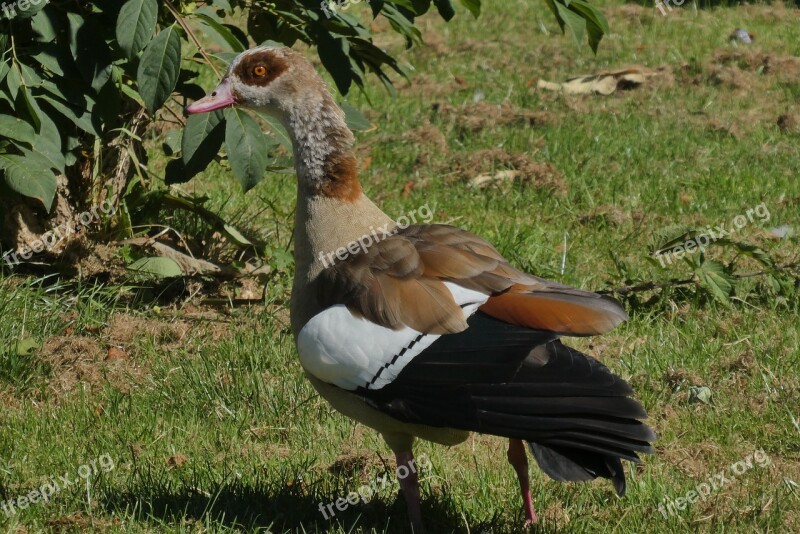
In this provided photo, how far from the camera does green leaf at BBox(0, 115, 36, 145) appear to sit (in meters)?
4.60

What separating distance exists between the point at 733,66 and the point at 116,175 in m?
5.79

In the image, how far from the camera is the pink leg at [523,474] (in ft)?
12.3

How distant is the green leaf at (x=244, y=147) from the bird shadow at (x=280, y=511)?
1.29 m

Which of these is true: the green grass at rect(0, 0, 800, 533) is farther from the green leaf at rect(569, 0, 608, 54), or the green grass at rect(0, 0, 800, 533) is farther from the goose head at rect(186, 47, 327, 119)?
the green leaf at rect(569, 0, 608, 54)

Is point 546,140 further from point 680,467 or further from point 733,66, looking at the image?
point 680,467


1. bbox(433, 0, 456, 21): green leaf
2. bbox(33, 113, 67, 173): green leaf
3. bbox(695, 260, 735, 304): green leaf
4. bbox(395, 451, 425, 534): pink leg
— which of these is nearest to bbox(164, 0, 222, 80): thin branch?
bbox(33, 113, 67, 173): green leaf

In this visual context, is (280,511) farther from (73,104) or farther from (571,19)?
(571,19)

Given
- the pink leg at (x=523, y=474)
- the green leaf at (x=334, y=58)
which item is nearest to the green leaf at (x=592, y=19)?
the green leaf at (x=334, y=58)

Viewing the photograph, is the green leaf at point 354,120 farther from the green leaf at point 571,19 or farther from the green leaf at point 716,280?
the green leaf at point 716,280

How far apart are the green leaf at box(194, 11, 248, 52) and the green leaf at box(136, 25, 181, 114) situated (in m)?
0.34

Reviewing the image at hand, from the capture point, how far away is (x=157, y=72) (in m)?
4.43

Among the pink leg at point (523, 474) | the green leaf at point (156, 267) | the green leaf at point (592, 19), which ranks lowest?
the pink leg at point (523, 474)

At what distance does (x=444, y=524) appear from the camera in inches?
153

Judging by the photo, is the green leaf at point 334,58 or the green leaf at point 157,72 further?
the green leaf at point 334,58
